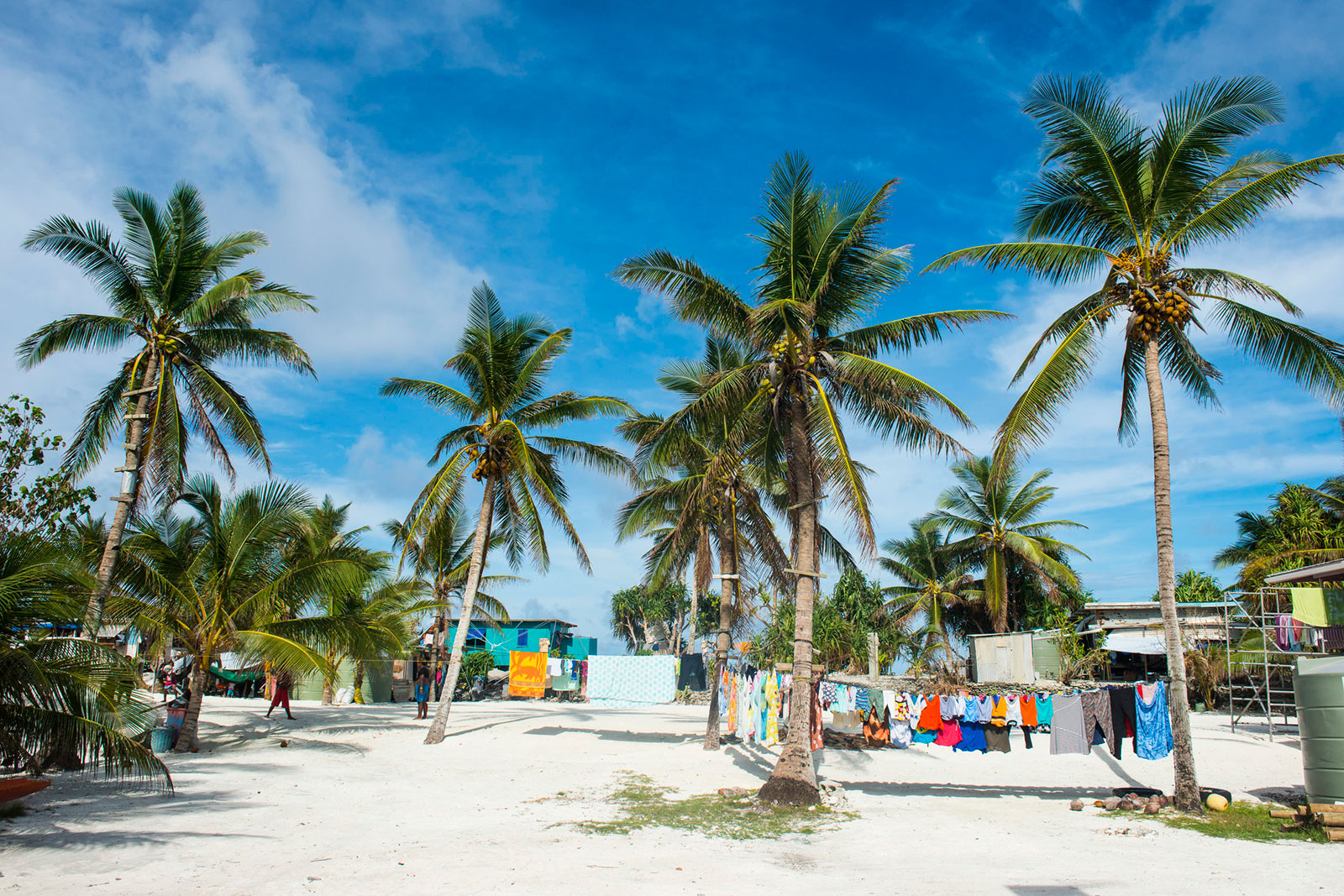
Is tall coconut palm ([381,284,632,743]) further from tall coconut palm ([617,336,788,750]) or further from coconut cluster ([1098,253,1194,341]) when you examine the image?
coconut cluster ([1098,253,1194,341])

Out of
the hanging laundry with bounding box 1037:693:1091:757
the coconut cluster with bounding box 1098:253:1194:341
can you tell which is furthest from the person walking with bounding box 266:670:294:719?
the coconut cluster with bounding box 1098:253:1194:341

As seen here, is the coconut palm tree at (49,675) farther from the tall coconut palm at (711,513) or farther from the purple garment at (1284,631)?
the purple garment at (1284,631)

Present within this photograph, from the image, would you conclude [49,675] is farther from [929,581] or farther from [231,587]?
[929,581]

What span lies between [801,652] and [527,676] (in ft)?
82.1

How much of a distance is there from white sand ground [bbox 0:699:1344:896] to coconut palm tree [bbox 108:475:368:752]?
2074mm

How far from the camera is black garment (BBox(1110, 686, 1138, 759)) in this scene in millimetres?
13102

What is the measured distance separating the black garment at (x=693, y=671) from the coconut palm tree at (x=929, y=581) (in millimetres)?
9591

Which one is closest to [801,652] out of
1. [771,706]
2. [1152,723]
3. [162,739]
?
[771,706]

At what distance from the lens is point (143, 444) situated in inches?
586

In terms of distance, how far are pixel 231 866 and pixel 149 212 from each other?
12.6 meters

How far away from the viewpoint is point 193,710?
15367 millimetres

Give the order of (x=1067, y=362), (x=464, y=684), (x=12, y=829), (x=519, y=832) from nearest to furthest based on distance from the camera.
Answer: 1. (x=12, y=829)
2. (x=519, y=832)
3. (x=1067, y=362)
4. (x=464, y=684)

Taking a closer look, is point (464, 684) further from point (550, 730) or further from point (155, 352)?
point (155, 352)

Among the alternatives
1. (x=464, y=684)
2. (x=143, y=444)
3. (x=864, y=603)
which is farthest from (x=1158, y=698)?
(x=464, y=684)
